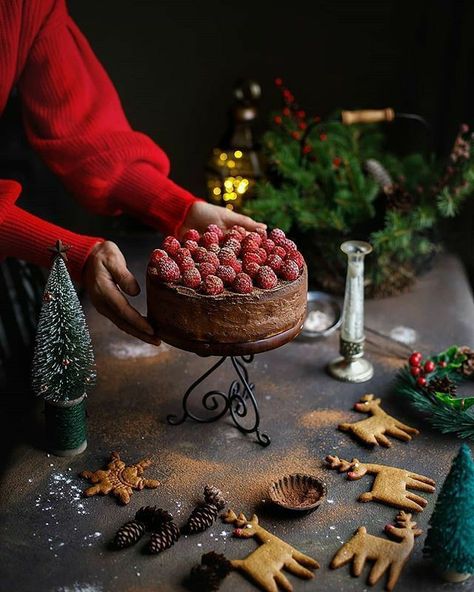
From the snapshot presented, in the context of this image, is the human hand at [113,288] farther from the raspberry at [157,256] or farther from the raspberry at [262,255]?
the raspberry at [262,255]

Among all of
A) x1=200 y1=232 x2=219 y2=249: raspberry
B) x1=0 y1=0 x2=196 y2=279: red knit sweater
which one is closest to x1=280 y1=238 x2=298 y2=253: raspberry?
x1=200 y1=232 x2=219 y2=249: raspberry

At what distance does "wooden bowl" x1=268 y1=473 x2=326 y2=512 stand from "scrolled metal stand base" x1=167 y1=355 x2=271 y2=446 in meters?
0.13

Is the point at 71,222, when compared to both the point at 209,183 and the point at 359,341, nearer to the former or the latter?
the point at 209,183

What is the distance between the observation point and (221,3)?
248 cm

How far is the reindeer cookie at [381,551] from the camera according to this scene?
1242 millimetres

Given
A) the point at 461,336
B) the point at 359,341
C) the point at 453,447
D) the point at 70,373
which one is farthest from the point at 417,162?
the point at 70,373

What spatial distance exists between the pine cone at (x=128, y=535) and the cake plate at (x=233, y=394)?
301 millimetres

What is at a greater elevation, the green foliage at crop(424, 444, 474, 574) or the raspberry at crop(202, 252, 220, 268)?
the raspberry at crop(202, 252, 220, 268)

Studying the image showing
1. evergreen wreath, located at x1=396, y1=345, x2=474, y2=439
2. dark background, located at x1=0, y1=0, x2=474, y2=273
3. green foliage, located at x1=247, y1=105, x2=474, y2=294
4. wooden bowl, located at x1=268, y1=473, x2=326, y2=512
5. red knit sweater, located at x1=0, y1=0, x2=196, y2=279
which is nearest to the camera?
wooden bowl, located at x1=268, y1=473, x2=326, y2=512

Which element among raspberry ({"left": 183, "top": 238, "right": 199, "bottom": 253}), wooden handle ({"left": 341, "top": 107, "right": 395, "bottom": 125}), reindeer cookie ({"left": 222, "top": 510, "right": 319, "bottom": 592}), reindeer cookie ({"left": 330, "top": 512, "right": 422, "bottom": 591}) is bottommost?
reindeer cookie ({"left": 330, "top": 512, "right": 422, "bottom": 591})

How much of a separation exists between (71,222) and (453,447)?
152cm

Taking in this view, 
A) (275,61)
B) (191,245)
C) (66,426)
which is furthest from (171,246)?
(275,61)

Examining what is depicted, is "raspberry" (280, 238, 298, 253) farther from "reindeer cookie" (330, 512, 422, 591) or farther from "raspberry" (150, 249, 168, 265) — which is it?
"reindeer cookie" (330, 512, 422, 591)

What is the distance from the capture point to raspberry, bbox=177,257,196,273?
143 cm
